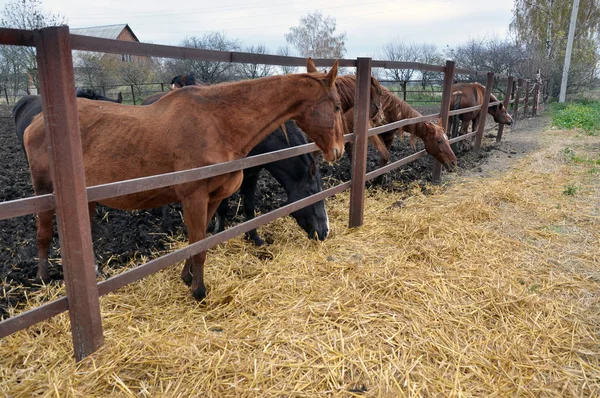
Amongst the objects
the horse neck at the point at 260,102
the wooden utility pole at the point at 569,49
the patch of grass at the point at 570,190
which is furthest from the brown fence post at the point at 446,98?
the wooden utility pole at the point at 569,49

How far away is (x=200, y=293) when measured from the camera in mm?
2902

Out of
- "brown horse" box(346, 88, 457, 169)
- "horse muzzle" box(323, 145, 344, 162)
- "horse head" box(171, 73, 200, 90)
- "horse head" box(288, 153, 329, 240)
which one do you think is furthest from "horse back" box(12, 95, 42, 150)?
"brown horse" box(346, 88, 457, 169)

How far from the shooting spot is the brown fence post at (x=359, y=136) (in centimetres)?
391

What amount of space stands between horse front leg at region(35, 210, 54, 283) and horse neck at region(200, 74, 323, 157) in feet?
5.50

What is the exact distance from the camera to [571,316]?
8.81 ft

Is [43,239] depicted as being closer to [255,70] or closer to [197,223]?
[197,223]

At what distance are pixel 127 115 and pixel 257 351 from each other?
188 centimetres

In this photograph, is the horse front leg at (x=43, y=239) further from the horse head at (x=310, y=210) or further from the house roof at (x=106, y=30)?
the house roof at (x=106, y=30)

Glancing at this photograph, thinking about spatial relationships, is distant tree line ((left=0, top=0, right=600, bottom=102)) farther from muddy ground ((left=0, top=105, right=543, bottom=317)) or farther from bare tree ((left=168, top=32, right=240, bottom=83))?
muddy ground ((left=0, top=105, right=543, bottom=317))

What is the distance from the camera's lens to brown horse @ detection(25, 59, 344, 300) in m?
2.67

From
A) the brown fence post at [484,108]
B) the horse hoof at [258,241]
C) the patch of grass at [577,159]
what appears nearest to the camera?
the horse hoof at [258,241]

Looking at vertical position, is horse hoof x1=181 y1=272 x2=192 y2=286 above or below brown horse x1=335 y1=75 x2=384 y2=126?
below

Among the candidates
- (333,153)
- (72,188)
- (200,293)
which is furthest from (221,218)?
(72,188)

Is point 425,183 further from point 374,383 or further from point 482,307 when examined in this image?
point 374,383
